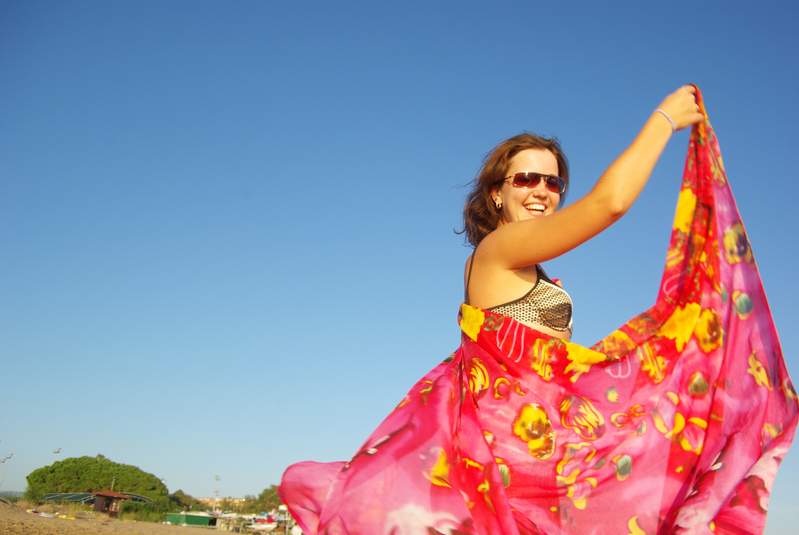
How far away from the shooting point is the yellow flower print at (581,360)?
6.37 ft

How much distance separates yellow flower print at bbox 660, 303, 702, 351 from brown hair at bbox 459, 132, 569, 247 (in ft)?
3.45

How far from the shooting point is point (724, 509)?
4.83 ft

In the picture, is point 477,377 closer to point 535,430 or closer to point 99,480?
point 535,430

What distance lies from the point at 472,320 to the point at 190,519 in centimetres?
5285

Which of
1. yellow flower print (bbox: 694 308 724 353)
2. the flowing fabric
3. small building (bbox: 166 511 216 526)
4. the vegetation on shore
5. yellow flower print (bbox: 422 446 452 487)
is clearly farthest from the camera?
the vegetation on shore

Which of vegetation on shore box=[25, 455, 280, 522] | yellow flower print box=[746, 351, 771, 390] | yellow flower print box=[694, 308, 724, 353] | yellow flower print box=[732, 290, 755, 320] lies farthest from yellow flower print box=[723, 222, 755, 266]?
vegetation on shore box=[25, 455, 280, 522]

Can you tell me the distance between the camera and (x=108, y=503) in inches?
1750

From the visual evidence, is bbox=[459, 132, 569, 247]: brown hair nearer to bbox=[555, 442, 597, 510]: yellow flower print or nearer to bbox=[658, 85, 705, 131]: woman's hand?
bbox=[658, 85, 705, 131]: woman's hand

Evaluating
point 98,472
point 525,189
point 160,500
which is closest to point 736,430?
point 525,189

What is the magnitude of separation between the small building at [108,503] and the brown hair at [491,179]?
4835 cm

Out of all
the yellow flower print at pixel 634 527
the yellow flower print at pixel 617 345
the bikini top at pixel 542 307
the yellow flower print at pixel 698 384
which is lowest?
the yellow flower print at pixel 634 527

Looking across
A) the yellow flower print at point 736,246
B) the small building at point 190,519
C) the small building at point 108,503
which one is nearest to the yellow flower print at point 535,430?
the yellow flower print at point 736,246

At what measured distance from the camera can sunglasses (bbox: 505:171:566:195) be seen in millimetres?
2816

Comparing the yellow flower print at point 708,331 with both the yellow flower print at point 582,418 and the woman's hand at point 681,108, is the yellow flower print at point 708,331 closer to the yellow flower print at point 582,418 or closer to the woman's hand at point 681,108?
the yellow flower print at point 582,418
